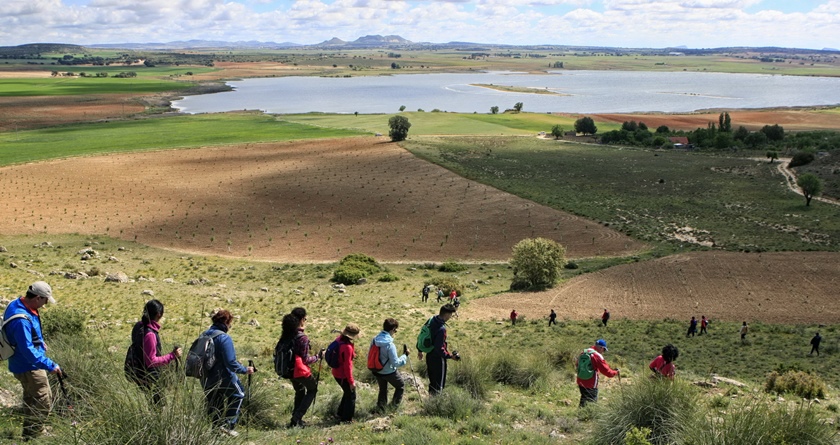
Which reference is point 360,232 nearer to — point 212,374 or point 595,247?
point 595,247

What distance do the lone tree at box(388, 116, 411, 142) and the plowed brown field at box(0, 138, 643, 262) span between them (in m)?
12.0

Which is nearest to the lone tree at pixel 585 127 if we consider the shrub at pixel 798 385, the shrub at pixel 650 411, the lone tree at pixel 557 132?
the lone tree at pixel 557 132

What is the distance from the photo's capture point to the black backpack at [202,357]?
7539 millimetres

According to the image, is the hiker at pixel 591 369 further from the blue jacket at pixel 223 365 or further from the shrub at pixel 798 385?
the shrub at pixel 798 385

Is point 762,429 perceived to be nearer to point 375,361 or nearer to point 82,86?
point 375,361

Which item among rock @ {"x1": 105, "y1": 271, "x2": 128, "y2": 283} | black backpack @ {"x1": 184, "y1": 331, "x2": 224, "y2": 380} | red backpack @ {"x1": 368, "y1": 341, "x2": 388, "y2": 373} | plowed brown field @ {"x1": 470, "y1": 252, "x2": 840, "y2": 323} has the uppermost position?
black backpack @ {"x1": 184, "y1": 331, "x2": 224, "y2": 380}

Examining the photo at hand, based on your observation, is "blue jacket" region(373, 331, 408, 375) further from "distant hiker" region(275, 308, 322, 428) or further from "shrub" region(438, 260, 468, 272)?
"shrub" region(438, 260, 468, 272)

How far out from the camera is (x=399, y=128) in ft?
243

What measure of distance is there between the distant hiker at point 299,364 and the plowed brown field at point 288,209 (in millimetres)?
26443

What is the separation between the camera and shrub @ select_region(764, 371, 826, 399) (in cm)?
1355

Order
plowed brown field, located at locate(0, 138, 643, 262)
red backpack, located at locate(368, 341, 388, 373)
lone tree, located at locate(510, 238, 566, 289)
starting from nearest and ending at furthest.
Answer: red backpack, located at locate(368, 341, 388, 373), lone tree, located at locate(510, 238, 566, 289), plowed brown field, located at locate(0, 138, 643, 262)

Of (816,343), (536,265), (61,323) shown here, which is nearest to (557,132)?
(536,265)

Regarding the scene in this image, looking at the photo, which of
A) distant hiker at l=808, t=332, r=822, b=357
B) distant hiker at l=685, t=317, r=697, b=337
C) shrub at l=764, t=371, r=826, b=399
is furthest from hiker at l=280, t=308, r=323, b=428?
distant hiker at l=808, t=332, r=822, b=357

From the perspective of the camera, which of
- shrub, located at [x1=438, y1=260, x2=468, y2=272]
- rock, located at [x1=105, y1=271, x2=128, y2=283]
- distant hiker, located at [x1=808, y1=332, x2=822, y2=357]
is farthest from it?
shrub, located at [x1=438, y1=260, x2=468, y2=272]
